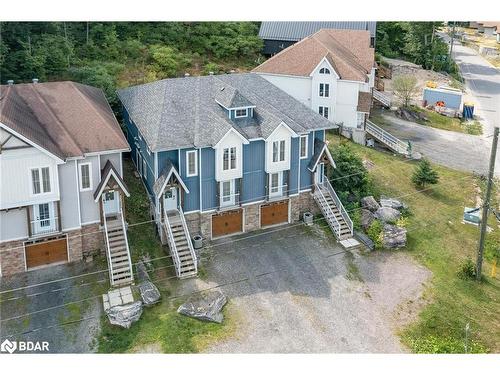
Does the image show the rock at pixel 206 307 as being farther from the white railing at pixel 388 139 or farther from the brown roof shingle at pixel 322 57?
the brown roof shingle at pixel 322 57

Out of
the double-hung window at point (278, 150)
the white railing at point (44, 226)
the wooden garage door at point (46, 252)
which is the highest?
the double-hung window at point (278, 150)

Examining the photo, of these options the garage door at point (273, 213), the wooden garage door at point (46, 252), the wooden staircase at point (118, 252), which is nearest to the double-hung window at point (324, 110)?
the garage door at point (273, 213)

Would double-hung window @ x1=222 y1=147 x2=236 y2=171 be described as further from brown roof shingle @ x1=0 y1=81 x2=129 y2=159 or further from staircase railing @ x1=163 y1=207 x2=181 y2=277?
brown roof shingle @ x1=0 y1=81 x2=129 y2=159

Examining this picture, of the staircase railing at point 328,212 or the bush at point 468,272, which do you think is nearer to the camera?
the bush at point 468,272

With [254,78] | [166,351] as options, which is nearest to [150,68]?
[254,78]

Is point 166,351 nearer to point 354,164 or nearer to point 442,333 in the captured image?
point 442,333

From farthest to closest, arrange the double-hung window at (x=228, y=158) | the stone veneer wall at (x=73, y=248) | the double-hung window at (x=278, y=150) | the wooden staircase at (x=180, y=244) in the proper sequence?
the double-hung window at (x=278, y=150) → the double-hung window at (x=228, y=158) → the wooden staircase at (x=180, y=244) → the stone veneer wall at (x=73, y=248)

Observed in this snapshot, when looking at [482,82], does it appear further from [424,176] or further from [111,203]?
[111,203]
